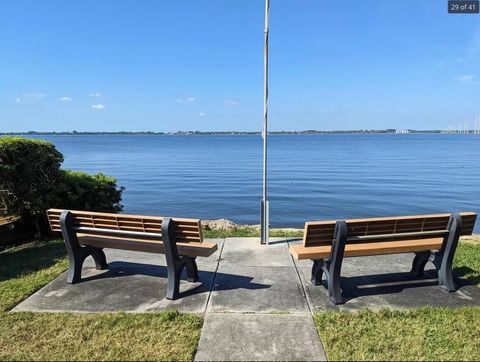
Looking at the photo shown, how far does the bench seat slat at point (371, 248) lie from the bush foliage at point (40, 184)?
5.76m

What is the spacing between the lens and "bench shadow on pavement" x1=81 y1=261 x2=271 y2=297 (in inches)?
211

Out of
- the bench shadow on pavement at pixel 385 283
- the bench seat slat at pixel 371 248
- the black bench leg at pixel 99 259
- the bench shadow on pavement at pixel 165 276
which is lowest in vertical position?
the bench shadow on pavement at pixel 385 283

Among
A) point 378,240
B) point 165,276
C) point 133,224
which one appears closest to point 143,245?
point 133,224

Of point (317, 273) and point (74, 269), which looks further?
point (74, 269)

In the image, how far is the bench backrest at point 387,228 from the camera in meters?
4.88

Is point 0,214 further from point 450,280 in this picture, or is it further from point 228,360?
point 450,280

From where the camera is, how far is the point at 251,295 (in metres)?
5.07

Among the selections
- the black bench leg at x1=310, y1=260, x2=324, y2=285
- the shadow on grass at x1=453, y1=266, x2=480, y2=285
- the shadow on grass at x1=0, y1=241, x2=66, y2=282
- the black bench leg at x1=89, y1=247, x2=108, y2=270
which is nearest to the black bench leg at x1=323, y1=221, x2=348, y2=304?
the black bench leg at x1=310, y1=260, x2=324, y2=285

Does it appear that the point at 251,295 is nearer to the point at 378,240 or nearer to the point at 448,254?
the point at 378,240

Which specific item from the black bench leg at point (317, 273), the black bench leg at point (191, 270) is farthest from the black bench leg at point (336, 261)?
the black bench leg at point (191, 270)

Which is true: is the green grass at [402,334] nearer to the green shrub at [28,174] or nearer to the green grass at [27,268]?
the green grass at [27,268]

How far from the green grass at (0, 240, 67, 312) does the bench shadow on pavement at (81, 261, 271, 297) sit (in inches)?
26.3

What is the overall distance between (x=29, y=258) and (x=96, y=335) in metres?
3.71

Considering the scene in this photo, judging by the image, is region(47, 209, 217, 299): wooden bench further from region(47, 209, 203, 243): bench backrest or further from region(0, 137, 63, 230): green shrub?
region(0, 137, 63, 230): green shrub
